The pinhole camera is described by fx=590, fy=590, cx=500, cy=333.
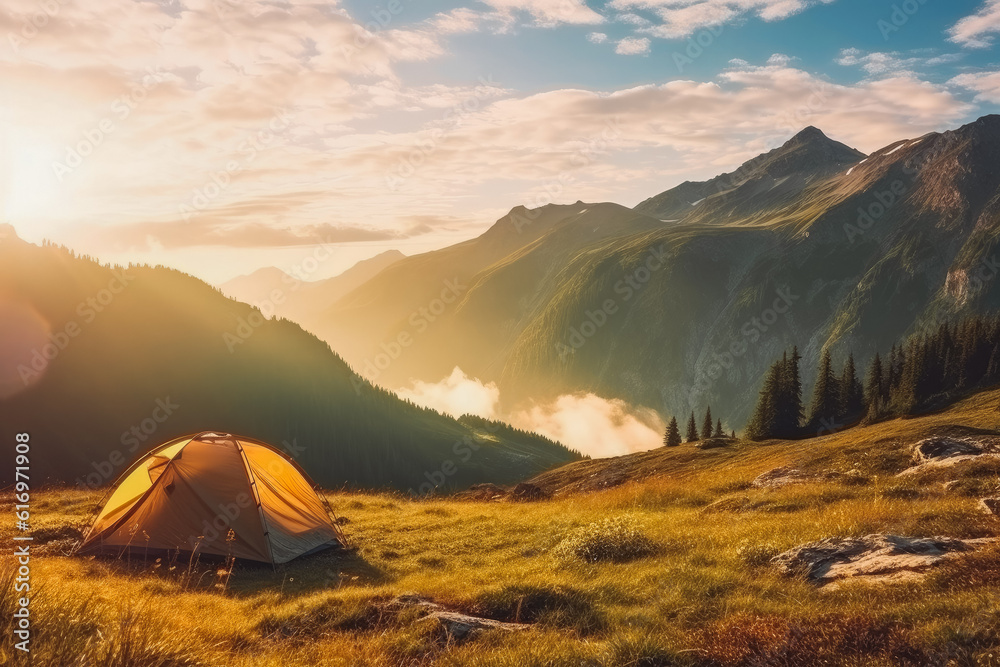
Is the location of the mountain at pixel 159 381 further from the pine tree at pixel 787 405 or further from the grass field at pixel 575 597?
the grass field at pixel 575 597

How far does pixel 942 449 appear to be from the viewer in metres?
29.9

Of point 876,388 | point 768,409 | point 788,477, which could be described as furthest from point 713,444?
point 788,477

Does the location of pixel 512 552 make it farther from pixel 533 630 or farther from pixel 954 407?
pixel 954 407

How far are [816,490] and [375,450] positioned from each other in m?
152

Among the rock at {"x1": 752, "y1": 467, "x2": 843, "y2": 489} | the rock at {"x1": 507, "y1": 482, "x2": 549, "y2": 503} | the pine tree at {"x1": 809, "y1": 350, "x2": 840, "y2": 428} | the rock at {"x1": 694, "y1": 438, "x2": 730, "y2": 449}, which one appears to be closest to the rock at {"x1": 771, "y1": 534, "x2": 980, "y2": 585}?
the rock at {"x1": 752, "y1": 467, "x2": 843, "y2": 489}

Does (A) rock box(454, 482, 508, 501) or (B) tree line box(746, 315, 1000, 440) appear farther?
(B) tree line box(746, 315, 1000, 440)

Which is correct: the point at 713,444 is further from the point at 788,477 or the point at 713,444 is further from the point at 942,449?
the point at 788,477

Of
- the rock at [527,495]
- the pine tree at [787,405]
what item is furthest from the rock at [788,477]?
the pine tree at [787,405]

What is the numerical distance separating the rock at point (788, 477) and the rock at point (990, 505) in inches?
464

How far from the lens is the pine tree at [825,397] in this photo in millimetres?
114000

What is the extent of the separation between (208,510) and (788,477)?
26.5 metres

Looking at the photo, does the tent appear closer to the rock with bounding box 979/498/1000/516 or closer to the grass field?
the grass field

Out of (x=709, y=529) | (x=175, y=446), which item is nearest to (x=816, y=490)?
(x=709, y=529)

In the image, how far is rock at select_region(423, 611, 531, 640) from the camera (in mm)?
9816
